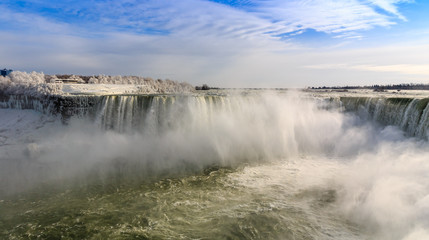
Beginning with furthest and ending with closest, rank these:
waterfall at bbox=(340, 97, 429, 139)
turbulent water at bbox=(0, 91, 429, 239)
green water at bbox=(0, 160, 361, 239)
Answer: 1. waterfall at bbox=(340, 97, 429, 139)
2. turbulent water at bbox=(0, 91, 429, 239)
3. green water at bbox=(0, 160, 361, 239)

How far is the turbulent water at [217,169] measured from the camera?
785 centimetres

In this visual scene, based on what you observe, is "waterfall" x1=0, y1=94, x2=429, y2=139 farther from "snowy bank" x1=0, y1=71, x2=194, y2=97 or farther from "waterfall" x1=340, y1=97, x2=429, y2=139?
"snowy bank" x1=0, y1=71, x2=194, y2=97

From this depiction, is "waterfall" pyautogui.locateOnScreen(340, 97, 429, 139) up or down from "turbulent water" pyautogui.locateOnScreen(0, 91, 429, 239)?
up

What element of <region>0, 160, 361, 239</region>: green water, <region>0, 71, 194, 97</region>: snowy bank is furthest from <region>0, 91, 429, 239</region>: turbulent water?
<region>0, 71, 194, 97</region>: snowy bank

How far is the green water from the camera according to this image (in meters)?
7.50

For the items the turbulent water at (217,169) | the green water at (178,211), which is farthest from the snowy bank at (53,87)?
the green water at (178,211)

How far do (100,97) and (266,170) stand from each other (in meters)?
13.1

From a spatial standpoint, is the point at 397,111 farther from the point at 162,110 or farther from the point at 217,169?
the point at 162,110

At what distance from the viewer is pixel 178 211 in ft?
29.0

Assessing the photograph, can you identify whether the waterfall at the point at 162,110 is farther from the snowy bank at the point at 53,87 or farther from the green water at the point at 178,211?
the green water at the point at 178,211

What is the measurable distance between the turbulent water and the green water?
5 centimetres

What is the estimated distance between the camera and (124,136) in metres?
17.5

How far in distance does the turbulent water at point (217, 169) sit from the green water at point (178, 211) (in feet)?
0.17

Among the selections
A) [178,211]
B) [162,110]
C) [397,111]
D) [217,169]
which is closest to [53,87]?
[162,110]
